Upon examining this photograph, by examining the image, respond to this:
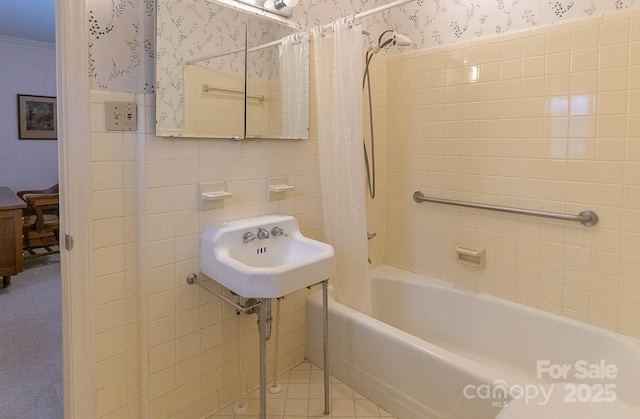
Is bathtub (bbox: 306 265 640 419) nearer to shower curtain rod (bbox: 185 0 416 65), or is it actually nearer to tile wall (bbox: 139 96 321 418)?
tile wall (bbox: 139 96 321 418)

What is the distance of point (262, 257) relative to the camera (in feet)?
5.99

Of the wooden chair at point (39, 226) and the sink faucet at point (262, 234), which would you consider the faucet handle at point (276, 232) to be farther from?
the wooden chair at point (39, 226)

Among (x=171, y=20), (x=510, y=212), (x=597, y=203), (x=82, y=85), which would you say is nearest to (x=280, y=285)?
(x=82, y=85)

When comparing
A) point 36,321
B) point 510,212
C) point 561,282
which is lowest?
point 36,321

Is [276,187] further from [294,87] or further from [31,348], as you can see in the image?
[31,348]

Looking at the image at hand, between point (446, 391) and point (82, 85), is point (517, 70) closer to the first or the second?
point (446, 391)

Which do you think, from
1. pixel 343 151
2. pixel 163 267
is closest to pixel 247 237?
pixel 163 267

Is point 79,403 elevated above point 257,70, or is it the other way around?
point 257,70

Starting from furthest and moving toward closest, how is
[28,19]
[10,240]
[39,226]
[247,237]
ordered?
[39,226] → [28,19] → [10,240] → [247,237]

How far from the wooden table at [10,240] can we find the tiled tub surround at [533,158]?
3117mm

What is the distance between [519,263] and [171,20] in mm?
1895

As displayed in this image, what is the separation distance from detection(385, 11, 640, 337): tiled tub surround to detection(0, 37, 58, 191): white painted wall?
4598 millimetres

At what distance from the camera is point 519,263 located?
2020 millimetres

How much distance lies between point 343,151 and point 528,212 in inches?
36.2
